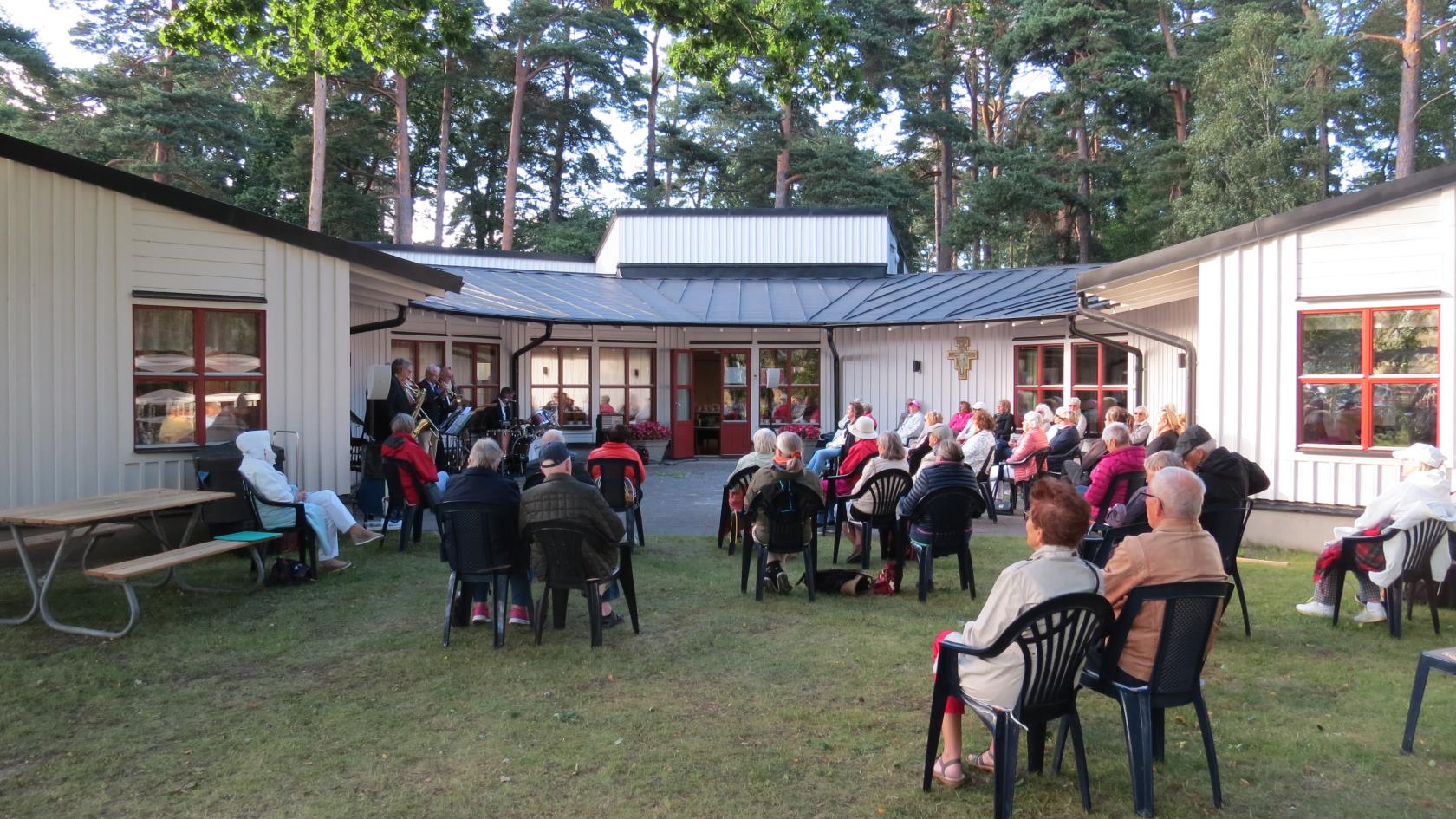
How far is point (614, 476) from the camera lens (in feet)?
23.4

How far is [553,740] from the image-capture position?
3.69 m

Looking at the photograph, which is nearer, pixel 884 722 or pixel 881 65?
pixel 884 722

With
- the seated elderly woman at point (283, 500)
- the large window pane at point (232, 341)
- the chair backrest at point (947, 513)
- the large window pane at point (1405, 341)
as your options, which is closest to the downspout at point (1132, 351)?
the large window pane at point (1405, 341)

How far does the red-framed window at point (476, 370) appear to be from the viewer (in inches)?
550

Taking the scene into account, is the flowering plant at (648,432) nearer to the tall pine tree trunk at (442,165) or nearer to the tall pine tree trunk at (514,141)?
the tall pine tree trunk at (514,141)

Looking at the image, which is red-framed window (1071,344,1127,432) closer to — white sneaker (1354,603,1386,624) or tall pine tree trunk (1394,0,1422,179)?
white sneaker (1354,603,1386,624)

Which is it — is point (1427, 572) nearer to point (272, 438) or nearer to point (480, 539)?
point (480, 539)

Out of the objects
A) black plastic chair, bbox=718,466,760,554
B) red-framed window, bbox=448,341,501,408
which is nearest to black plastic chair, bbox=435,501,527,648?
black plastic chair, bbox=718,466,760,554

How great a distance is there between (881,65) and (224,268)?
2427 cm

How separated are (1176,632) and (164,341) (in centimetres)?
750

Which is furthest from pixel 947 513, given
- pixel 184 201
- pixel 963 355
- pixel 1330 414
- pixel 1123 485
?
pixel 963 355

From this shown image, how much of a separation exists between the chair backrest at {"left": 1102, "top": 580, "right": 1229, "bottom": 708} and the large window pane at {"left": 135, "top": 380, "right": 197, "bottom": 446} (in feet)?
23.5

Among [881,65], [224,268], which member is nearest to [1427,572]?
[224,268]

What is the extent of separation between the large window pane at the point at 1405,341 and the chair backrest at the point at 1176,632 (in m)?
5.31
